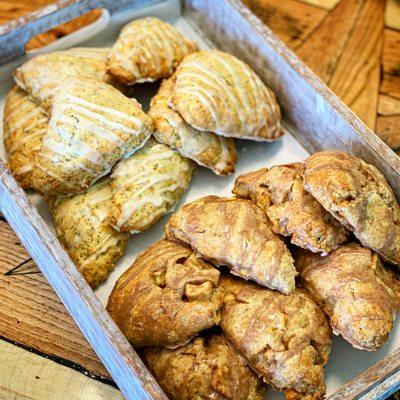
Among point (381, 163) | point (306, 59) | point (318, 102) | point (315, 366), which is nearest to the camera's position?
point (315, 366)

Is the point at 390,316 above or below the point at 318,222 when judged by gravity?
below

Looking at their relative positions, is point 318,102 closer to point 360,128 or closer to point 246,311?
point 360,128

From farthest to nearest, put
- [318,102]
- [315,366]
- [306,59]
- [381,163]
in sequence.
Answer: [306,59] < [318,102] < [381,163] < [315,366]

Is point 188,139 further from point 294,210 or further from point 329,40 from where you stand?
point 329,40

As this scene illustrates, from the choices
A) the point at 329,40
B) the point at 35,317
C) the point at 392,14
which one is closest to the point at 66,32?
the point at 329,40

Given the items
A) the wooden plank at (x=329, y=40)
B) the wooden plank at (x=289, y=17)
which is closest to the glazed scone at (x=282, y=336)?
the wooden plank at (x=329, y=40)

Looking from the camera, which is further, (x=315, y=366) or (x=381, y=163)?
(x=381, y=163)

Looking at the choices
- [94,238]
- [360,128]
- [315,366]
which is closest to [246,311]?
[315,366]
